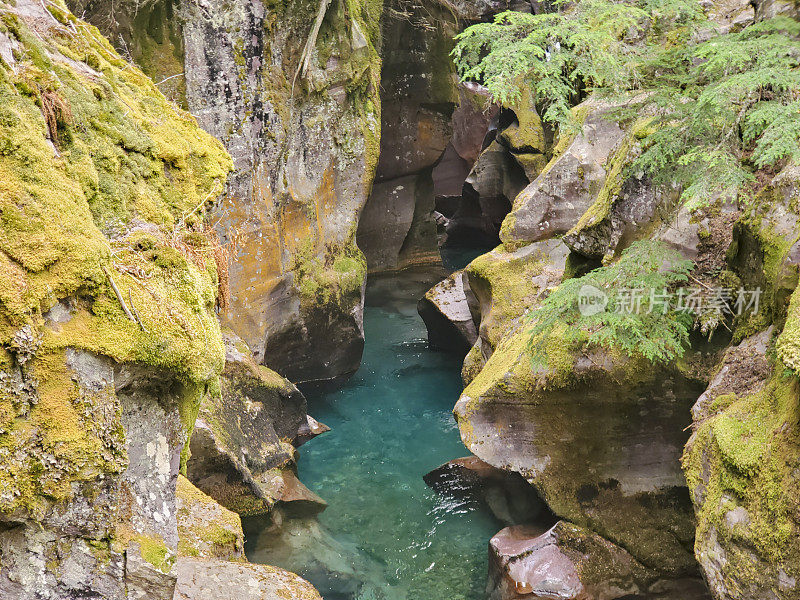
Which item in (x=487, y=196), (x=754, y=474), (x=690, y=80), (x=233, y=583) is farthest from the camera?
(x=487, y=196)

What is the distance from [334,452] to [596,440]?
5.64m

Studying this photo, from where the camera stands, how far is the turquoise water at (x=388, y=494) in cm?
927

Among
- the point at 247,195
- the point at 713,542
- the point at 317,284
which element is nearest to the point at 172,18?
the point at 247,195

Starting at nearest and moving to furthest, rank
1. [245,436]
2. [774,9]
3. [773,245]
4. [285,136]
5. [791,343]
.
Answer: [791,343] < [773,245] < [774,9] < [245,436] < [285,136]

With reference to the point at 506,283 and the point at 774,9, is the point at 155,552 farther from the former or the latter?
the point at 506,283

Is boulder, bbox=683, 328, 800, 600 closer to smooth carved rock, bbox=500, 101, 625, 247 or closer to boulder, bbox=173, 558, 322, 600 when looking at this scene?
boulder, bbox=173, 558, 322, 600

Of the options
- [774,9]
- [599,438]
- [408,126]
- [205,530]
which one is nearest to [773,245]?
[774,9]

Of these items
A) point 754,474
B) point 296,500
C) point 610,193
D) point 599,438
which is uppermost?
point 610,193

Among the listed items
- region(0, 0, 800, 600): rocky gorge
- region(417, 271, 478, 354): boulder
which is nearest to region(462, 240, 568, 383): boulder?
region(0, 0, 800, 600): rocky gorge

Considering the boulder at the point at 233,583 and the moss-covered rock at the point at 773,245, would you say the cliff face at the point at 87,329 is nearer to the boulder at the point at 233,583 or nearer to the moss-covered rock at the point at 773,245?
the boulder at the point at 233,583

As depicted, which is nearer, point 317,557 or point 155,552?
point 155,552

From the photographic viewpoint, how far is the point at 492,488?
34.0 ft

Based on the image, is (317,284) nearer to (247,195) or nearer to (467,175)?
(247,195)

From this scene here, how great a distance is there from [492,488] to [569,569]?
2.35 meters
